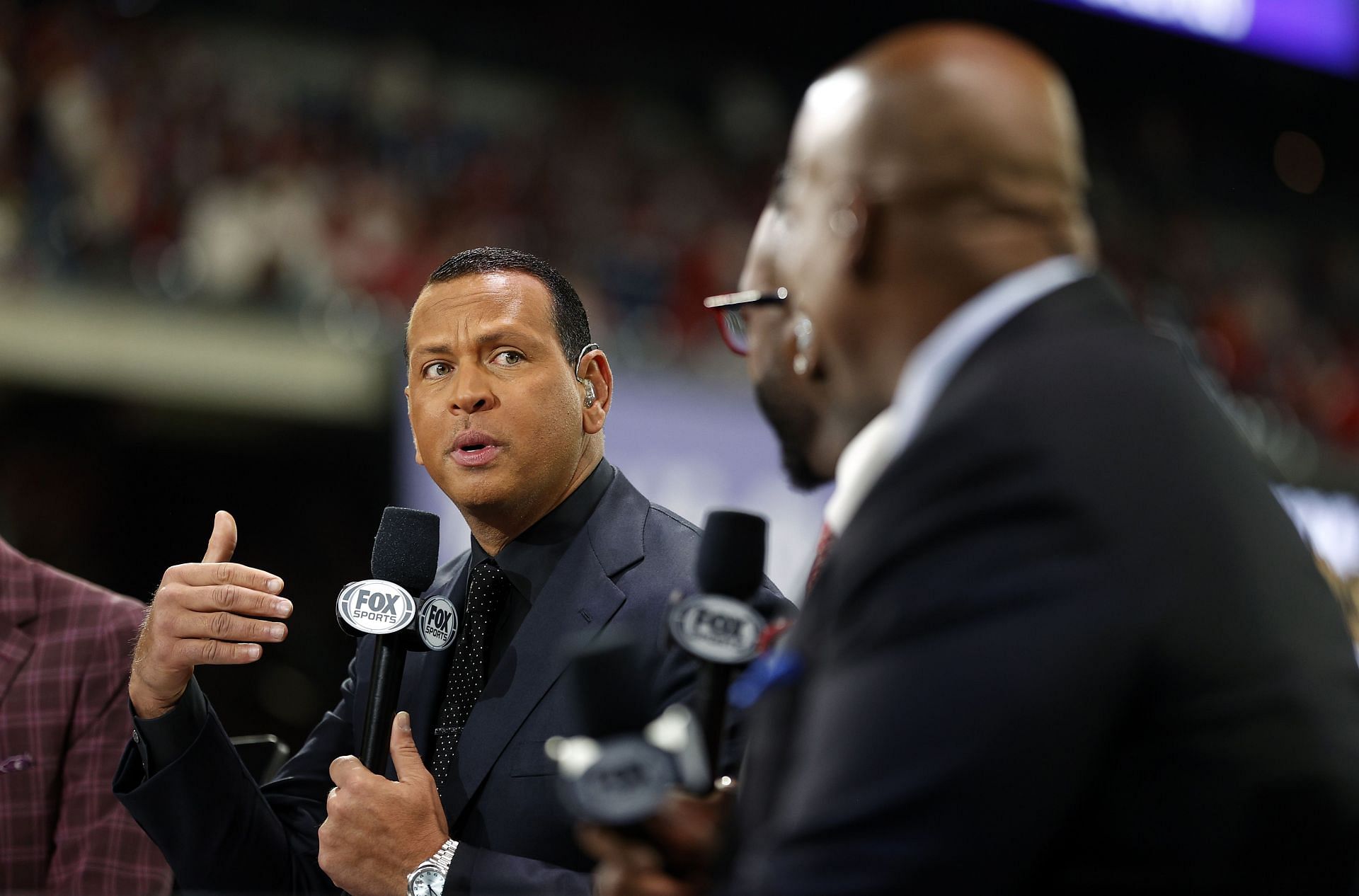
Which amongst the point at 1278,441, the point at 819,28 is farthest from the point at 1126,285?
the point at 819,28

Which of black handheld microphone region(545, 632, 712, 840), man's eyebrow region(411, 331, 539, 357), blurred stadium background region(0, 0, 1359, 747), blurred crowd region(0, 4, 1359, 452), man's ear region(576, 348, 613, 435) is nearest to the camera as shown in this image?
black handheld microphone region(545, 632, 712, 840)

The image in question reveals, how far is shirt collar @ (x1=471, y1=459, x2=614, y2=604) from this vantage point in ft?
6.73

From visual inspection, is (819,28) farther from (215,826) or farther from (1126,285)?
(215,826)

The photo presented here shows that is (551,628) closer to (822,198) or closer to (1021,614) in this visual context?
(822,198)

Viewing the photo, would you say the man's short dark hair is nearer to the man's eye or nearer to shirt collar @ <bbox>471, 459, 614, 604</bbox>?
the man's eye

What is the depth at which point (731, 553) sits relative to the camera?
1.43 meters

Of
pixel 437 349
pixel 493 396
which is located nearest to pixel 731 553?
pixel 493 396

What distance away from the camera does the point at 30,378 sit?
5691 mm

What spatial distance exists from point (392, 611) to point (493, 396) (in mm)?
352

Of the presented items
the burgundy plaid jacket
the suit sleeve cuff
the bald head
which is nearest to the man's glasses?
the bald head

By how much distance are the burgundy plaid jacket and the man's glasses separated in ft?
4.33

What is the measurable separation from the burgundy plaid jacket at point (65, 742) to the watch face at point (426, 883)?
750 mm

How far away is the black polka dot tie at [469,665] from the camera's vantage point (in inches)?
75.9

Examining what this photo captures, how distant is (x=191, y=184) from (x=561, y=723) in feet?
17.0
